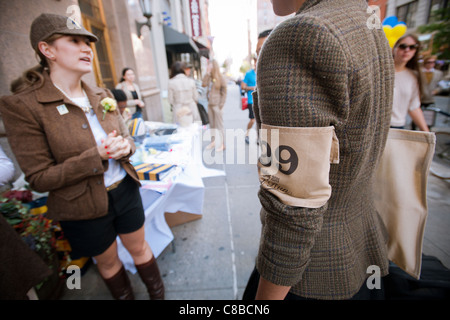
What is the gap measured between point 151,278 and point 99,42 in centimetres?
510

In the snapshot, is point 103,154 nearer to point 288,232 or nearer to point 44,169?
point 44,169

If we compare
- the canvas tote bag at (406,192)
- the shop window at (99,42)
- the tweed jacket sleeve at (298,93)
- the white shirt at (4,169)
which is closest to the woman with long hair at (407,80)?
the canvas tote bag at (406,192)

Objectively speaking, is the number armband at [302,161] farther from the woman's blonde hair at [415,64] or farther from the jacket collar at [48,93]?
the woman's blonde hair at [415,64]

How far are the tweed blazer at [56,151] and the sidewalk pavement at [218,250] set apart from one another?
1.11 metres

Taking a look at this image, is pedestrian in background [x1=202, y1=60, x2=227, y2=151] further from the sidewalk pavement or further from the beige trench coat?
the sidewalk pavement

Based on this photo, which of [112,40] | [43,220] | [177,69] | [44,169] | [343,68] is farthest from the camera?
[112,40]

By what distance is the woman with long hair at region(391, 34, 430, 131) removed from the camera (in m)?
2.69

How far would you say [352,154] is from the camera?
661 mm

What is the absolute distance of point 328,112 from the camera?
592 millimetres

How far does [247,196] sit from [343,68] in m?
3.11

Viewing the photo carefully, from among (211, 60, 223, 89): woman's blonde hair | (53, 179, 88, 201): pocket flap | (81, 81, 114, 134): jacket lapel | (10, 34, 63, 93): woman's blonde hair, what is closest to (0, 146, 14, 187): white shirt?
(53, 179, 88, 201): pocket flap
